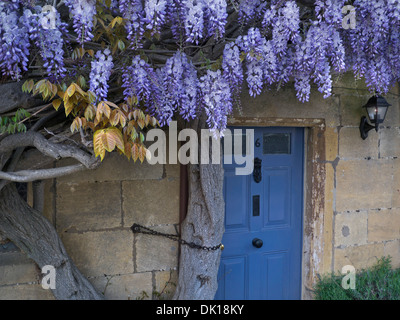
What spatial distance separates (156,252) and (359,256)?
6.55ft

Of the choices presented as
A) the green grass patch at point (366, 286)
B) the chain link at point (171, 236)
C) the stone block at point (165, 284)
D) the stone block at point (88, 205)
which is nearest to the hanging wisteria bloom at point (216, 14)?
the stone block at point (88, 205)

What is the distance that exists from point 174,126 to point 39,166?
1000 mm

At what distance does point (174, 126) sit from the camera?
298 cm

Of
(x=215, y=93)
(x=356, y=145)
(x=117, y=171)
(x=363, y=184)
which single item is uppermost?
(x=215, y=93)

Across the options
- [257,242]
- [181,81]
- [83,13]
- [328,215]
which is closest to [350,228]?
[328,215]

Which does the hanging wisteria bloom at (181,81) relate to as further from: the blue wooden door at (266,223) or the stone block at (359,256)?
the stone block at (359,256)

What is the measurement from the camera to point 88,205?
2.88 metres

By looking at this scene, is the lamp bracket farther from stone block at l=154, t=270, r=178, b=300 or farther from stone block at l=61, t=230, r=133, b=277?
stone block at l=61, t=230, r=133, b=277

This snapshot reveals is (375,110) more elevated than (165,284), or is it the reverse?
(375,110)

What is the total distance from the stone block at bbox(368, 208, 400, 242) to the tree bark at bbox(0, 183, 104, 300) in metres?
2.69

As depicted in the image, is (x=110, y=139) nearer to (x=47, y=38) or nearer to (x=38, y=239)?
(x=47, y=38)

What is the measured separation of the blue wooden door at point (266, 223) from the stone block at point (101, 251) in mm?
874

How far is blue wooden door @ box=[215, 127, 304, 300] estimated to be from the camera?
3.43m
